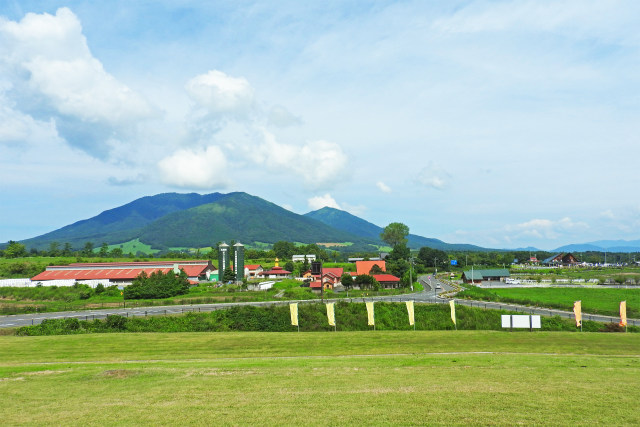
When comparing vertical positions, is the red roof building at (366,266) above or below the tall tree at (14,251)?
below

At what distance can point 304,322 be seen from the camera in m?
44.4

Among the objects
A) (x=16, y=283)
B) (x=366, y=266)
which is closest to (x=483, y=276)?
(x=366, y=266)

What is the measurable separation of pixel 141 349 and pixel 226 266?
82472 millimetres

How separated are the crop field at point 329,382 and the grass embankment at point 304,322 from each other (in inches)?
373

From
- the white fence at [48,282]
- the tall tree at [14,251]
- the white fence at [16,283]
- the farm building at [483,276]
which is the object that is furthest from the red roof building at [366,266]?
the tall tree at [14,251]

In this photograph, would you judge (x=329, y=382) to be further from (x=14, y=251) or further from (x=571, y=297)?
(x=14, y=251)

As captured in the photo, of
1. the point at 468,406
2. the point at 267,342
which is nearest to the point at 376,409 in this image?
the point at 468,406

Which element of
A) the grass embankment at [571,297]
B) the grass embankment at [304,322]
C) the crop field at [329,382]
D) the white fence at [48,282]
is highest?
the white fence at [48,282]

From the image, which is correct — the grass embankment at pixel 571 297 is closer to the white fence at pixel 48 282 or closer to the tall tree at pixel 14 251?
the white fence at pixel 48 282

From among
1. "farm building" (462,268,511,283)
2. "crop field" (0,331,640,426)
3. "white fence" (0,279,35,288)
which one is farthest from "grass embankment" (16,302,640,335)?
"farm building" (462,268,511,283)

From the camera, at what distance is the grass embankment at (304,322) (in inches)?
1604

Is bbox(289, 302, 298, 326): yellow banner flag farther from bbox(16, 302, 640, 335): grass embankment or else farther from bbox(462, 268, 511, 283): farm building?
bbox(462, 268, 511, 283): farm building

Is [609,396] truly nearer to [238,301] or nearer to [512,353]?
[512,353]

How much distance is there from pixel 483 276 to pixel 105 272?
10054 centimetres
